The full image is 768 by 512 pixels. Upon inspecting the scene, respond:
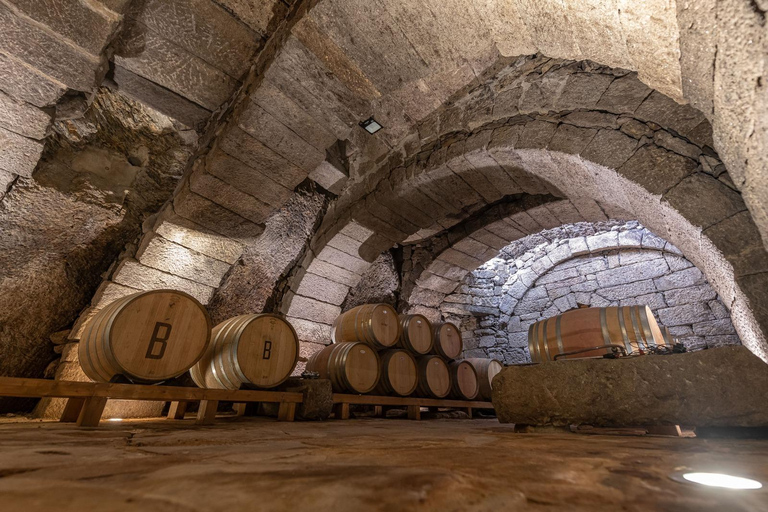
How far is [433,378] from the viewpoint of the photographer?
14.7 ft

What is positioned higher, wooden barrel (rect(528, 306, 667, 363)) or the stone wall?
the stone wall

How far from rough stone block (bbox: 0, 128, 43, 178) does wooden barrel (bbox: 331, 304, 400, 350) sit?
340cm

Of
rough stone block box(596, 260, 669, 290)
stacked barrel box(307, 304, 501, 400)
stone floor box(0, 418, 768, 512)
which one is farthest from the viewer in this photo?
rough stone block box(596, 260, 669, 290)

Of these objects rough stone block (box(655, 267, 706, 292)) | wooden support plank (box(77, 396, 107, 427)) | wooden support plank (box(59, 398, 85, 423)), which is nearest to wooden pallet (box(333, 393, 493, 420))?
wooden support plank (box(77, 396, 107, 427))

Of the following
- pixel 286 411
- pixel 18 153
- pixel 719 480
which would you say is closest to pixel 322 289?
pixel 286 411

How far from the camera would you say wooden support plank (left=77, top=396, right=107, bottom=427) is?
2287mm

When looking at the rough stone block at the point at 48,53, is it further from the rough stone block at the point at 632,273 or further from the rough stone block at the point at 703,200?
the rough stone block at the point at 632,273

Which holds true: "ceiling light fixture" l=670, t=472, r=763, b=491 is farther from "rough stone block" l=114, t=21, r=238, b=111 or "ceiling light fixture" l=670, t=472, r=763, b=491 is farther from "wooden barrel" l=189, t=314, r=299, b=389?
"rough stone block" l=114, t=21, r=238, b=111

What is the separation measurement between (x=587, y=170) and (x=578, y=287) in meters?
4.31

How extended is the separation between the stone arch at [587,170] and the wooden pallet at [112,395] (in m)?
2.29

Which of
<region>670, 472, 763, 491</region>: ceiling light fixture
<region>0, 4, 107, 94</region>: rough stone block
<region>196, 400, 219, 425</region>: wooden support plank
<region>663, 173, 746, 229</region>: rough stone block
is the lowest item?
<region>670, 472, 763, 491</region>: ceiling light fixture

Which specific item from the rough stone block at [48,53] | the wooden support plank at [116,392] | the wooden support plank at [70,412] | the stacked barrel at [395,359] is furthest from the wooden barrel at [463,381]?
the rough stone block at [48,53]

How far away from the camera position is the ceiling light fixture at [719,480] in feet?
3.02

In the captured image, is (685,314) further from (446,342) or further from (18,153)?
(18,153)
